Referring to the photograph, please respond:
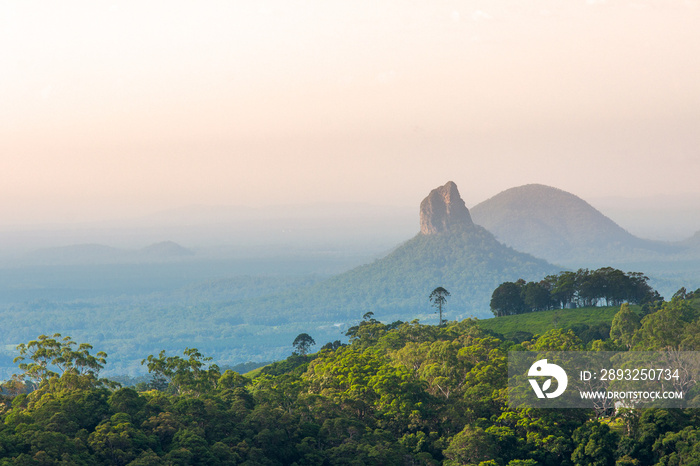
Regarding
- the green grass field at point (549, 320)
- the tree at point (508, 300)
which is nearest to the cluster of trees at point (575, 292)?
the tree at point (508, 300)

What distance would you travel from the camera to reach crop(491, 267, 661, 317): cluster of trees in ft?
386

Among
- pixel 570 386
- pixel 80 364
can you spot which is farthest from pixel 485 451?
pixel 80 364

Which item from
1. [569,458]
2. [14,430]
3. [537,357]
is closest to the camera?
[14,430]

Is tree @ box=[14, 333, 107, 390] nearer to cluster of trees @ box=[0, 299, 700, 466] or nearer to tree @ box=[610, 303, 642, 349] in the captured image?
cluster of trees @ box=[0, 299, 700, 466]

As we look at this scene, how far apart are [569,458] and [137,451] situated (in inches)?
1156

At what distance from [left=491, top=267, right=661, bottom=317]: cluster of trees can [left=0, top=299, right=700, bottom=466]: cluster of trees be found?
2186 inches

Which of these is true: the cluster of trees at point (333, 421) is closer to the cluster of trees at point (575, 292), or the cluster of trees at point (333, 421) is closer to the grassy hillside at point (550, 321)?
the grassy hillside at point (550, 321)

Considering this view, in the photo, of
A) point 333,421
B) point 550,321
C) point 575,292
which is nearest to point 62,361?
point 333,421

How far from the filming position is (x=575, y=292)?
13250cm

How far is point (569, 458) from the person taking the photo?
2073 inches

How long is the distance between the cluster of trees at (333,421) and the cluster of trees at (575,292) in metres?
55.5

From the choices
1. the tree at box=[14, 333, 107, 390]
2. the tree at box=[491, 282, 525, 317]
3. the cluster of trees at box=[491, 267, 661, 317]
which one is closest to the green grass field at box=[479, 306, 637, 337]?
the cluster of trees at box=[491, 267, 661, 317]

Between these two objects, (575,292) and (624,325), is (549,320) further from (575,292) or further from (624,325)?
(624,325)

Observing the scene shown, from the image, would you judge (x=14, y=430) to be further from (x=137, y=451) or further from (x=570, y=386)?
(x=570, y=386)
